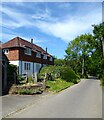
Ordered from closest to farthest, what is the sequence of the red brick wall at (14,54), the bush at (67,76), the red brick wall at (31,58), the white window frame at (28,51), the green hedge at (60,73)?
the green hedge at (60,73), the bush at (67,76), the red brick wall at (14,54), the red brick wall at (31,58), the white window frame at (28,51)

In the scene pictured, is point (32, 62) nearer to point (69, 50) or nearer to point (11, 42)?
point (11, 42)

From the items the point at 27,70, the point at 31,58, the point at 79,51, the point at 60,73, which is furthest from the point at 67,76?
the point at 79,51

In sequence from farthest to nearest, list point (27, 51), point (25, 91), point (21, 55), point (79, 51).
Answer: point (79, 51), point (27, 51), point (21, 55), point (25, 91)

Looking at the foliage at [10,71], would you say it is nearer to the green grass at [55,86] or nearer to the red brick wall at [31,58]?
the green grass at [55,86]

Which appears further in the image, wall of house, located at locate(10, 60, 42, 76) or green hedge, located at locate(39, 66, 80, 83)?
wall of house, located at locate(10, 60, 42, 76)

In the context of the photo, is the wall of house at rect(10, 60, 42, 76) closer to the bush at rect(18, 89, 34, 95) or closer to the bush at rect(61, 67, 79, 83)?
the bush at rect(61, 67, 79, 83)

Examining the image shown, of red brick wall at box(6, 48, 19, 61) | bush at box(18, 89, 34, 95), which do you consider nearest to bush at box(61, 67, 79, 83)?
red brick wall at box(6, 48, 19, 61)

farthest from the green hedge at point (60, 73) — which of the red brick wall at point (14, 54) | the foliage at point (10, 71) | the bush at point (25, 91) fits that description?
the bush at point (25, 91)

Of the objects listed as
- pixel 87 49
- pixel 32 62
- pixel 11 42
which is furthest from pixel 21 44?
pixel 87 49

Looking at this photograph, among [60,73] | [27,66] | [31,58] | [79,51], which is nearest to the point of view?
[60,73]

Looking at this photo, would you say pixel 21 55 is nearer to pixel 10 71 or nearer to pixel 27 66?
pixel 27 66

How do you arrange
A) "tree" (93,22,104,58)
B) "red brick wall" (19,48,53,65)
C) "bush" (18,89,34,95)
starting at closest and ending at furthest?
"bush" (18,89,34,95), "red brick wall" (19,48,53,65), "tree" (93,22,104,58)

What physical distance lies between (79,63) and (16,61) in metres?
37.6

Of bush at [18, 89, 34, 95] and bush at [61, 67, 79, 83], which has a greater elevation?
bush at [61, 67, 79, 83]
